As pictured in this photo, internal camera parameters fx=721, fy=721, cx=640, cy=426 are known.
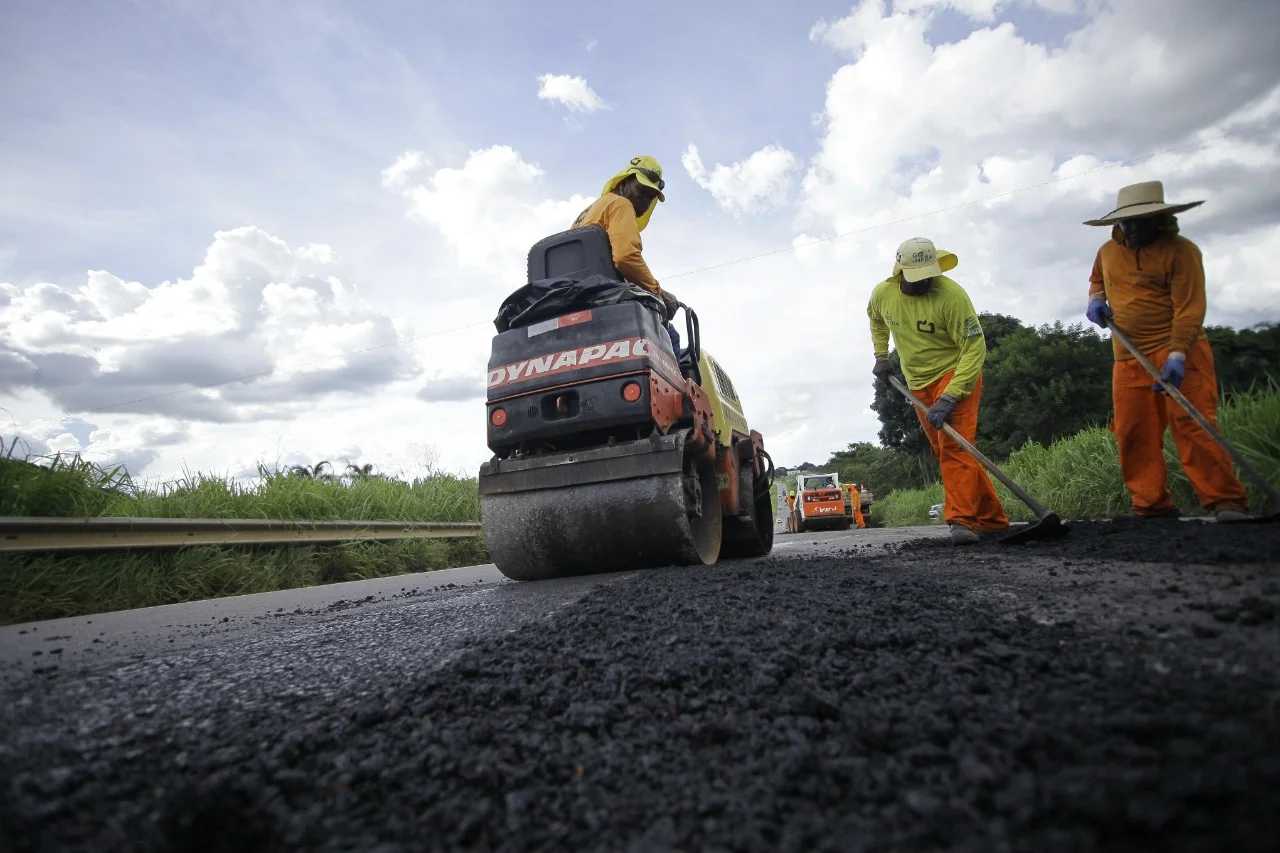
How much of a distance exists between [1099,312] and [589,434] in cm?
342

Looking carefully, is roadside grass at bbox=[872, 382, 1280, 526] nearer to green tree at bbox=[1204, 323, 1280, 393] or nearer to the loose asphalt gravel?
green tree at bbox=[1204, 323, 1280, 393]

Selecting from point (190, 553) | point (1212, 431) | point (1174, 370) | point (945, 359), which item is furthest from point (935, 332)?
point (190, 553)

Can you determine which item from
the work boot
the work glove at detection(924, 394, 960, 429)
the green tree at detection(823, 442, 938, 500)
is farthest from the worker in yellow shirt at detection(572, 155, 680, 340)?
the green tree at detection(823, 442, 938, 500)

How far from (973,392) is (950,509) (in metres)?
0.83

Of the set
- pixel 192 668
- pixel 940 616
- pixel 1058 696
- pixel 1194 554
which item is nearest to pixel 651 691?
pixel 1058 696

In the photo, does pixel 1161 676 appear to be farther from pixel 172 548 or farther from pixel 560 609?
pixel 172 548

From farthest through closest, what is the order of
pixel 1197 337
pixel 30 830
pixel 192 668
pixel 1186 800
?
pixel 1197 337, pixel 192 668, pixel 30 830, pixel 1186 800

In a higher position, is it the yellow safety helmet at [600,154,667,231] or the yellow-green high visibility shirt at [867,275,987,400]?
the yellow safety helmet at [600,154,667,231]

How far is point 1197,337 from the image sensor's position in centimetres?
417

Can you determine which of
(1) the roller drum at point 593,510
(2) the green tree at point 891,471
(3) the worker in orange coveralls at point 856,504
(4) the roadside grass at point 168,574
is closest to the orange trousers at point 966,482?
(1) the roller drum at point 593,510

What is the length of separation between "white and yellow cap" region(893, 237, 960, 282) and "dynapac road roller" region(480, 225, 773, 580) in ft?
5.67

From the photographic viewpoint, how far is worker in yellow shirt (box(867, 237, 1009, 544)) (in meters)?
4.81

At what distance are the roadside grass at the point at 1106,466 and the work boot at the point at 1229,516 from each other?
844 mm

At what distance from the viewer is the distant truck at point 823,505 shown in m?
23.3
